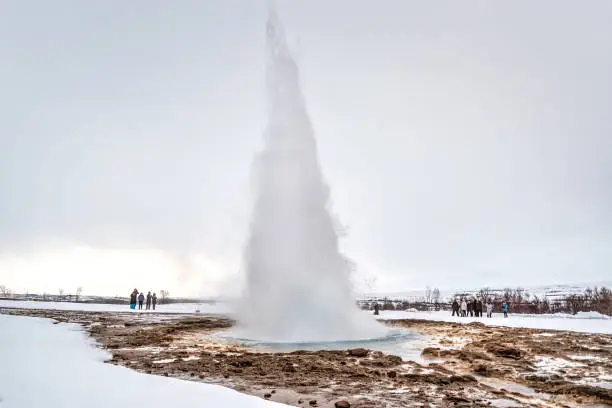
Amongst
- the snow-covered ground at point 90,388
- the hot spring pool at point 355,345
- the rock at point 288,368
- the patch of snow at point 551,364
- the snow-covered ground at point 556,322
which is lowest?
the snow-covered ground at point 556,322

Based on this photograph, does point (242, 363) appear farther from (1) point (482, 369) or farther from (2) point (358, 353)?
(1) point (482, 369)

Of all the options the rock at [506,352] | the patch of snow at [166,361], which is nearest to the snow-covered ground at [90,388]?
the patch of snow at [166,361]

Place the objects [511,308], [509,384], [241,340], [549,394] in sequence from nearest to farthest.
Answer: [549,394] < [509,384] < [241,340] < [511,308]

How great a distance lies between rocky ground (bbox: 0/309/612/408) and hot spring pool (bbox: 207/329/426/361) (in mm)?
743

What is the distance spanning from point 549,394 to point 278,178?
16.7 meters

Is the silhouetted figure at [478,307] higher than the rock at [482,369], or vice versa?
the rock at [482,369]

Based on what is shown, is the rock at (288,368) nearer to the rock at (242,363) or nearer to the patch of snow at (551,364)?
the rock at (242,363)

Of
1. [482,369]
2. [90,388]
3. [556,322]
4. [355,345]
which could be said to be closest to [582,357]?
[482,369]

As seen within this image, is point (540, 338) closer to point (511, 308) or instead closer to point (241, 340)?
point (241, 340)

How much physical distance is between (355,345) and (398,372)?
5.71m

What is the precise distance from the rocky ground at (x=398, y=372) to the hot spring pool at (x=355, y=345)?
74 cm

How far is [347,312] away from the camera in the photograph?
20703mm

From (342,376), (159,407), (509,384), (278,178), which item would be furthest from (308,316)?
(159,407)

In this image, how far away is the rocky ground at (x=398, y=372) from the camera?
8.34 metres
